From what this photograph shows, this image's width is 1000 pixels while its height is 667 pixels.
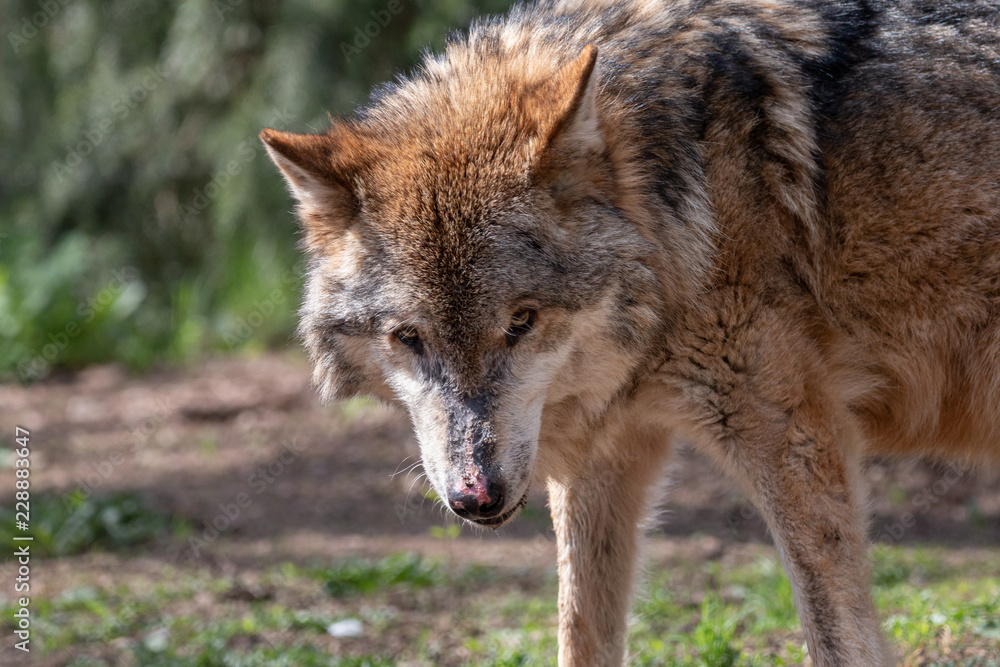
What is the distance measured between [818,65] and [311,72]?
5877mm

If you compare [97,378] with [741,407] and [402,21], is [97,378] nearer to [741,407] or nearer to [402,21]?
[402,21]

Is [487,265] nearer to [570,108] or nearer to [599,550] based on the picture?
[570,108]

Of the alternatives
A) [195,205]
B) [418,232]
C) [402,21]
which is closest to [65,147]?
[195,205]

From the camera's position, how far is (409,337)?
3.01 m

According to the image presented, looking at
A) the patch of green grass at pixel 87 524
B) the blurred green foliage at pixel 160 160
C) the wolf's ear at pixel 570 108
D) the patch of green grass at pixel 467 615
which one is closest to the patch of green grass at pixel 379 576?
the patch of green grass at pixel 467 615

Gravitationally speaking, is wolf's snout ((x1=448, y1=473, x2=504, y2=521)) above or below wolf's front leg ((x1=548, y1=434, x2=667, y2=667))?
above

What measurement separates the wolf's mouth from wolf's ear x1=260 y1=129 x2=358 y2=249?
110 cm

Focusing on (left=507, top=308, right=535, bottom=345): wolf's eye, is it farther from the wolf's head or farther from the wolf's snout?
the wolf's snout

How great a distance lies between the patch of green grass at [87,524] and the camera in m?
5.41

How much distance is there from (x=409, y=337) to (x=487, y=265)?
35 cm

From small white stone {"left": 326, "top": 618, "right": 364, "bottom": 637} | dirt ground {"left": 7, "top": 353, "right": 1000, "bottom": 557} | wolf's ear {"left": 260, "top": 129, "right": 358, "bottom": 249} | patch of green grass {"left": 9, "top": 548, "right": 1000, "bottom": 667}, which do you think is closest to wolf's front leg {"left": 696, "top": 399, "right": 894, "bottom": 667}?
patch of green grass {"left": 9, "top": 548, "right": 1000, "bottom": 667}

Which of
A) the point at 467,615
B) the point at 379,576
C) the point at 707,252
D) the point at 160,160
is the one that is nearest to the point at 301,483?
the point at 379,576

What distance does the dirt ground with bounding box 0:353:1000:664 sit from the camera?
5.64 meters

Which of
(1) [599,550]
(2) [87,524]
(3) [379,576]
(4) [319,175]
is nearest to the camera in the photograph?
(4) [319,175]
